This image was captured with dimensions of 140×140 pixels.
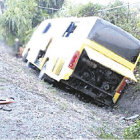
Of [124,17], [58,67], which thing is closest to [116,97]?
[58,67]

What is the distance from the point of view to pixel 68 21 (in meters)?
12.3

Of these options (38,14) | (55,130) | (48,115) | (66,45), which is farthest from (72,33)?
(38,14)

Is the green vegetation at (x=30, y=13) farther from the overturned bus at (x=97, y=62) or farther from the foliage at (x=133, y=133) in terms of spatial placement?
the foliage at (x=133, y=133)

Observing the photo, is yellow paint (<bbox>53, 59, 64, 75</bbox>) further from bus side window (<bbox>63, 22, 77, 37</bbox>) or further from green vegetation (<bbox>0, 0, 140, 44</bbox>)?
green vegetation (<bbox>0, 0, 140, 44</bbox>)

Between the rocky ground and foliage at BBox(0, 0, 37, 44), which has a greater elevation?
the rocky ground

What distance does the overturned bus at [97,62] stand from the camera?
32.6 feet

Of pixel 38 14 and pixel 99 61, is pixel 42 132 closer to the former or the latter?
pixel 99 61

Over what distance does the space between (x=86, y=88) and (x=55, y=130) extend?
471 centimetres

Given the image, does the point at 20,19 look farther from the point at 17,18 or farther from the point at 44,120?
the point at 44,120

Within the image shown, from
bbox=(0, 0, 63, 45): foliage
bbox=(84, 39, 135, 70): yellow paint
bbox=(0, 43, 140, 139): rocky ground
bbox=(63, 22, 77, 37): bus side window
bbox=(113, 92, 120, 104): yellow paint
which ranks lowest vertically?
bbox=(0, 0, 63, 45): foliage

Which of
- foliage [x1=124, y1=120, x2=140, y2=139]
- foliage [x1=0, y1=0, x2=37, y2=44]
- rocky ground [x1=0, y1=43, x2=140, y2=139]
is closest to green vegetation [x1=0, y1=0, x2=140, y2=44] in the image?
foliage [x1=0, y1=0, x2=37, y2=44]

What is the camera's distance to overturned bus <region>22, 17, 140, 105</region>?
9.94 metres

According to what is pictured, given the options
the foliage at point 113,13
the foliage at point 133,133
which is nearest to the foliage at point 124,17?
the foliage at point 113,13

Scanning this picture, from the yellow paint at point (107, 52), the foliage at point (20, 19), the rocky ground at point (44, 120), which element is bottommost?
the foliage at point (20, 19)
